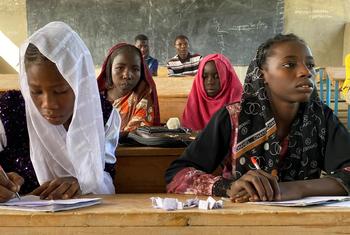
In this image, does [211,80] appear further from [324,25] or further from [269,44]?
[324,25]

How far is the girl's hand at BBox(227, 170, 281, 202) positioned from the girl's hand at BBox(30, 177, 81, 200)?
393mm

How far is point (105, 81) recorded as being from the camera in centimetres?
372

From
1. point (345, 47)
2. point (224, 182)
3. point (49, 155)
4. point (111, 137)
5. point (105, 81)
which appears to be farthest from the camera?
point (345, 47)

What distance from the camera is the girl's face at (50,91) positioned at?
134 cm

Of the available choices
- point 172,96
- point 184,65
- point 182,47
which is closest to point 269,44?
Result: point 172,96

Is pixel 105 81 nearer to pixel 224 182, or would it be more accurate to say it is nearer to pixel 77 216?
pixel 224 182

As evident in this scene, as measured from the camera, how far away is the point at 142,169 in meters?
2.01

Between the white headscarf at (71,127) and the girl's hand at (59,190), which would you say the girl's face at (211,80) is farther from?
the girl's hand at (59,190)

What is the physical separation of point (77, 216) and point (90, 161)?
1.47 ft

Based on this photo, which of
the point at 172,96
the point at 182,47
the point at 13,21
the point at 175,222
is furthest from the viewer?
A: the point at 13,21

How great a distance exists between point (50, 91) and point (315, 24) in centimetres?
768

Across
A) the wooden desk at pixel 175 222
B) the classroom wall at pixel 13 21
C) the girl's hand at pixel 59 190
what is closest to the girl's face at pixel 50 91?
the girl's hand at pixel 59 190

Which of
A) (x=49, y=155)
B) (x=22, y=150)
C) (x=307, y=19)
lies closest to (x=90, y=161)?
(x=49, y=155)

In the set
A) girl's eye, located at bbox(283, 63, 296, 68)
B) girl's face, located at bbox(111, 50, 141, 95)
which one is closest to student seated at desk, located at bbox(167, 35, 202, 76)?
girl's face, located at bbox(111, 50, 141, 95)
